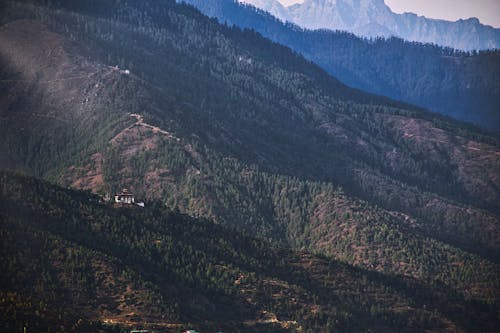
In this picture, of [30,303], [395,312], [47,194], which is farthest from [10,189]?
[395,312]

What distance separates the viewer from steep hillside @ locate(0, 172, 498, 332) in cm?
16312

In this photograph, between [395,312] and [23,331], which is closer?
[23,331]

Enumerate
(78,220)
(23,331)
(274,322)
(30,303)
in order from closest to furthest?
(23,331) → (30,303) → (274,322) → (78,220)

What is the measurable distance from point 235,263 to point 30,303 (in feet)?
202

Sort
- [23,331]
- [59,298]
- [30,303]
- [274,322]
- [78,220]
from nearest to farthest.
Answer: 1. [23,331]
2. [30,303]
3. [59,298]
4. [274,322]
5. [78,220]

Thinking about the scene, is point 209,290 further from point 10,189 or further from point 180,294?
point 10,189

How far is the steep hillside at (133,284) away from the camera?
163125mm

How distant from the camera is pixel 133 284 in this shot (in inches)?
6786

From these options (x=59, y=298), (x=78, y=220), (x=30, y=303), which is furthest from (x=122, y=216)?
(x=30, y=303)

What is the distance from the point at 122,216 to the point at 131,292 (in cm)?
3191

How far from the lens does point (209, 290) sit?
184625 mm

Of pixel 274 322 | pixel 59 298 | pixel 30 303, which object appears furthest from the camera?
pixel 274 322

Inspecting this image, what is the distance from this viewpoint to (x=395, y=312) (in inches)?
7810

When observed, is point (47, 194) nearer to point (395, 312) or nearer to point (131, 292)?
point (131, 292)
